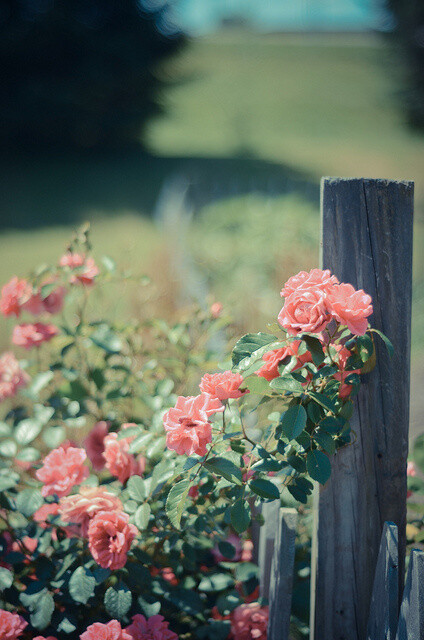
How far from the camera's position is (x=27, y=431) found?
4.48ft

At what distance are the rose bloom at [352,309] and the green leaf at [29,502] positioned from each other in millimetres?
707

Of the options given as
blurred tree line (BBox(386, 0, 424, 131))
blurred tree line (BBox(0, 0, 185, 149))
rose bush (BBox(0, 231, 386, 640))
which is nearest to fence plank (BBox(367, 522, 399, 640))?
rose bush (BBox(0, 231, 386, 640))

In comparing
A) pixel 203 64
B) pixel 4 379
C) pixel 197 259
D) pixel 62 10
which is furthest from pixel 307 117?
pixel 4 379

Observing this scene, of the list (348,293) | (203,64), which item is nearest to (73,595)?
(348,293)

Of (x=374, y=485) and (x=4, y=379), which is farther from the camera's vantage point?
(x=4, y=379)

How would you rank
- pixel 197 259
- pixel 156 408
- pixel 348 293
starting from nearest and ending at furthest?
pixel 348 293
pixel 156 408
pixel 197 259

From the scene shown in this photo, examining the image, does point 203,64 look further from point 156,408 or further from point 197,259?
point 156,408

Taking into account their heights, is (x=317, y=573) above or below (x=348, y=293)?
below

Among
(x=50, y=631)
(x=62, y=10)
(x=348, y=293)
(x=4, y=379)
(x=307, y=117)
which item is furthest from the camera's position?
(x=307, y=117)

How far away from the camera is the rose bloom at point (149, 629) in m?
1.04

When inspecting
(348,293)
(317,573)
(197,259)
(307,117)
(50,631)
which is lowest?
(50,631)

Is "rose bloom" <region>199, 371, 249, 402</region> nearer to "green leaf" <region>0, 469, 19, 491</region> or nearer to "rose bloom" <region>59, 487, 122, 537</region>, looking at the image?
"rose bloom" <region>59, 487, 122, 537</region>

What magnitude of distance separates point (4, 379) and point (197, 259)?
117 inches

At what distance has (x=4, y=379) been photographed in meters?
1.60
